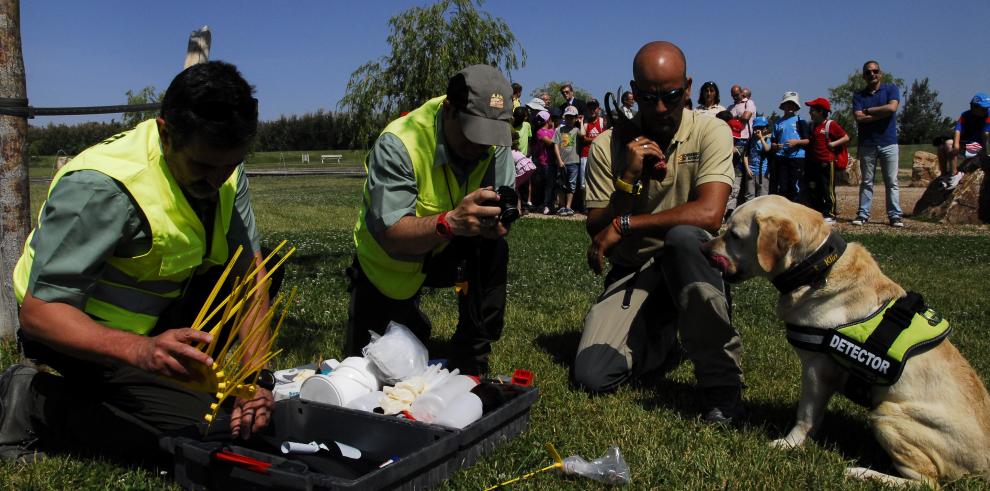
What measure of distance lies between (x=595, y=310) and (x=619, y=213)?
707mm

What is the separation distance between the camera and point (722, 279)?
4168 mm

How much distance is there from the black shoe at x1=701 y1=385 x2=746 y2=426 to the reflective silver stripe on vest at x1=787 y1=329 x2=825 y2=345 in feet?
1.62

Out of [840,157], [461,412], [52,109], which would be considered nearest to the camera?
[461,412]

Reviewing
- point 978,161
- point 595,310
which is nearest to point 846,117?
point 978,161

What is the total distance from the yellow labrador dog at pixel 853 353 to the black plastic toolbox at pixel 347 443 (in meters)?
1.32

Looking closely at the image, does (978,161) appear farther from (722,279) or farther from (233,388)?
(233,388)

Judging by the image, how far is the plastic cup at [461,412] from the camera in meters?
3.41

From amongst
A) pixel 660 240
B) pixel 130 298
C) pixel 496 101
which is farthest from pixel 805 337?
pixel 130 298

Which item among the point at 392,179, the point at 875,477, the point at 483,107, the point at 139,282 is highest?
the point at 483,107

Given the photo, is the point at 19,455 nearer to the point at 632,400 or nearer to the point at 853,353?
the point at 632,400

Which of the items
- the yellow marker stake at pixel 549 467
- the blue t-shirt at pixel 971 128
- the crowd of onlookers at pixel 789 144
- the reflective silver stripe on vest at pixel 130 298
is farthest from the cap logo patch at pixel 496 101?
the blue t-shirt at pixel 971 128

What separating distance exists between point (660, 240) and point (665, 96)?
91 centimetres

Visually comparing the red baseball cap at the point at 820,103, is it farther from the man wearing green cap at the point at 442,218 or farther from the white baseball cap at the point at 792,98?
the man wearing green cap at the point at 442,218

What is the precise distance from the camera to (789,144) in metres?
14.5
